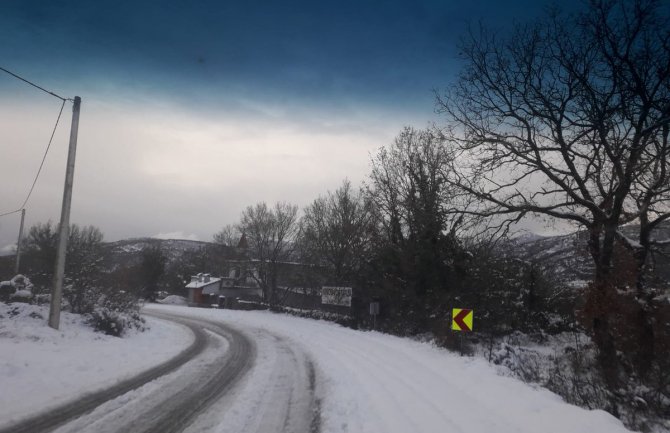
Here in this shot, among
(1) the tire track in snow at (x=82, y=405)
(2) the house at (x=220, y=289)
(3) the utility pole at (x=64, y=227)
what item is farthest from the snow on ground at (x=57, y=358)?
(2) the house at (x=220, y=289)

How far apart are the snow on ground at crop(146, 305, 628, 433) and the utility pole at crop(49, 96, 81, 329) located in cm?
591

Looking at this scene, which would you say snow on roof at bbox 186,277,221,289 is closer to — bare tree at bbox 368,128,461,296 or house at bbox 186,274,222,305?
house at bbox 186,274,222,305

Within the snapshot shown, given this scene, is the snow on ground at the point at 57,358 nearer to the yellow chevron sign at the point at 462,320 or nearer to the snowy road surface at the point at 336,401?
the snowy road surface at the point at 336,401

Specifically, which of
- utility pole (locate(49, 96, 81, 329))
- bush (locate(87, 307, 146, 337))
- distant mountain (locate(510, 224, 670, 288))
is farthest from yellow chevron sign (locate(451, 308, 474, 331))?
utility pole (locate(49, 96, 81, 329))

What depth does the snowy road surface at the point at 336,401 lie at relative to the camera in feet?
20.1

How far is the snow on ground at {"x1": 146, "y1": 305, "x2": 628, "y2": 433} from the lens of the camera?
626cm

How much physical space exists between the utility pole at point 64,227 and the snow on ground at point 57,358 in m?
0.48

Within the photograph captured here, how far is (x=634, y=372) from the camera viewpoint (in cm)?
1341

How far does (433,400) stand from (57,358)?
788cm

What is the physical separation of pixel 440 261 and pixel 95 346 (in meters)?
14.7

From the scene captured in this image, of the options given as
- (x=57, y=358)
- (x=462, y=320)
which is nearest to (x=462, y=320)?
(x=462, y=320)

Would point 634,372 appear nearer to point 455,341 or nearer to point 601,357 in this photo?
point 601,357

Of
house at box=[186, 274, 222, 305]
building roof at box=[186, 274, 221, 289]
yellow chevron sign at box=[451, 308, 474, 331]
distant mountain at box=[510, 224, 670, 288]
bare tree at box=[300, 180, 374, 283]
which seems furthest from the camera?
building roof at box=[186, 274, 221, 289]

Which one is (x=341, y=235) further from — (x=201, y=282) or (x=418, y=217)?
(x=201, y=282)
